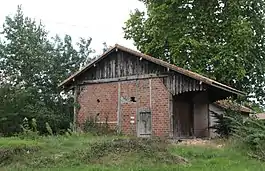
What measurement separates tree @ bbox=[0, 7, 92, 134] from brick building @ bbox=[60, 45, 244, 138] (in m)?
3.05

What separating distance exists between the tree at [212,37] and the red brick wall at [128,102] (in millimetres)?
7914

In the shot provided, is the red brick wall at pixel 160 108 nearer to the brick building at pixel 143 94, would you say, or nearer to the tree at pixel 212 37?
the brick building at pixel 143 94

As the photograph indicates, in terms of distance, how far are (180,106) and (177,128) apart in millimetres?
1550

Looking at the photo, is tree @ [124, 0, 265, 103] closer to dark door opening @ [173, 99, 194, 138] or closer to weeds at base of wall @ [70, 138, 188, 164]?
dark door opening @ [173, 99, 194, 138]

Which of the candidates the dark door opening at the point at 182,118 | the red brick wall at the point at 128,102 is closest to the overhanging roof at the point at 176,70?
the red brick wall at the point at 128,102

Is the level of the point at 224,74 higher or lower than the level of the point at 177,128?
higher

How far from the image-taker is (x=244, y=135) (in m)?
19.2

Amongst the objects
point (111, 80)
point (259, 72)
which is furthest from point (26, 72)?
point (259, 72)

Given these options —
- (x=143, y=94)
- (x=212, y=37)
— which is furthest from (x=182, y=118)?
(x=212, y=37)

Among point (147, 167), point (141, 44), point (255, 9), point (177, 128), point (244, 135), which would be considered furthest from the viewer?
point (141, 44)

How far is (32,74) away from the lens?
34344 mm

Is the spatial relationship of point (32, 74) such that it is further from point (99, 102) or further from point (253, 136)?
point (253, 136)

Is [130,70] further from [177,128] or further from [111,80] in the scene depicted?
[177,128]

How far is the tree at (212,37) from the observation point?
3319 cm
